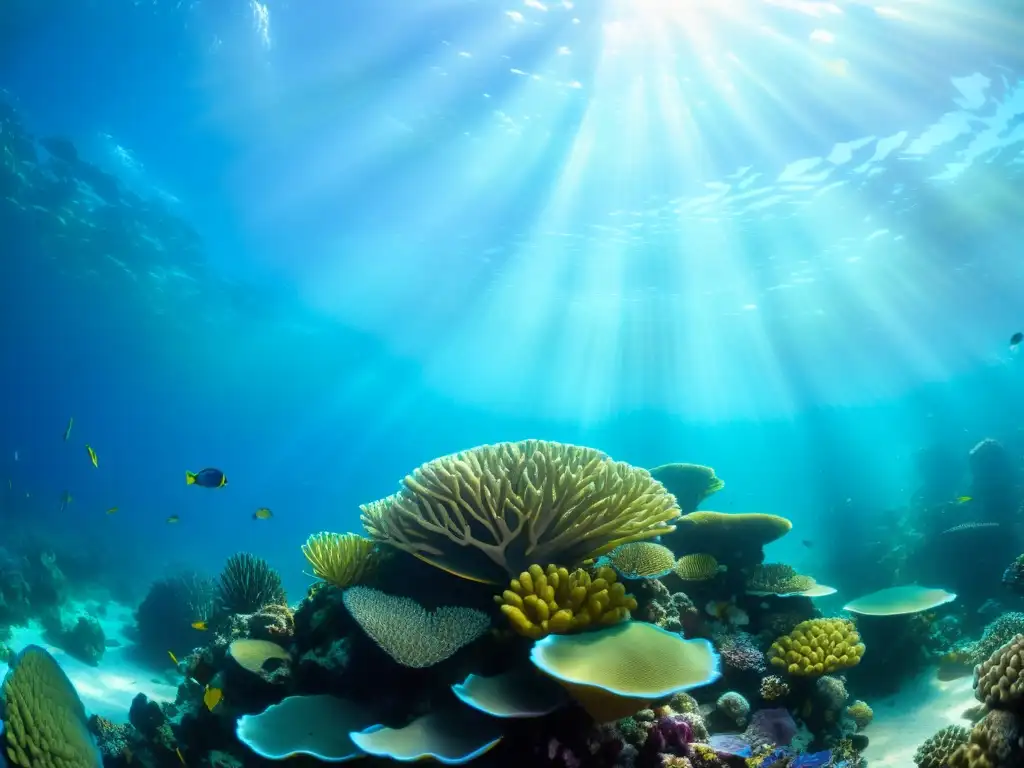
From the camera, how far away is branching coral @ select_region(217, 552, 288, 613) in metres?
6.41

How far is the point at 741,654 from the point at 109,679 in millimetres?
12538

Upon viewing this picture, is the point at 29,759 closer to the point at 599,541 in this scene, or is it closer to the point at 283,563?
the point at 599,541

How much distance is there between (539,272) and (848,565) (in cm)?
2300

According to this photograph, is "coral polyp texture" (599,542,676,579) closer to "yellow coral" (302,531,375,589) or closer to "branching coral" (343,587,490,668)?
"branching coral" (343,587,490,668)

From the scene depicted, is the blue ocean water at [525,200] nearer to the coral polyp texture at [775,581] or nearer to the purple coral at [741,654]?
the coral polyp texture at [775,581]

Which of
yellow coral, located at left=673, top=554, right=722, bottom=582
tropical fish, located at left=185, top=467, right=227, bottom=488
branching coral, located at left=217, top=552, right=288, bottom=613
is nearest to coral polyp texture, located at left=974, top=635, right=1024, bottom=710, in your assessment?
yellow coral, located at left=673, top=554, right=722, bottom=582

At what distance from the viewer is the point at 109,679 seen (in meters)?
10.9

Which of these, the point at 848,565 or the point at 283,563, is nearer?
the point at 848,565

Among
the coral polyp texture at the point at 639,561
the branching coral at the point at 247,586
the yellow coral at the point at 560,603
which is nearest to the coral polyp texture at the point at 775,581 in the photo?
the coral polyp texture at the point at 639,561

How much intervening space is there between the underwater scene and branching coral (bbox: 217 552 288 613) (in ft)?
0.22

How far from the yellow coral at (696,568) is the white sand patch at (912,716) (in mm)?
2056

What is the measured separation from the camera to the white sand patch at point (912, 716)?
5.07 meters

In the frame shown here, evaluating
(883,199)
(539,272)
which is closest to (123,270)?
(539,272)

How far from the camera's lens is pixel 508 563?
399 centimetres
